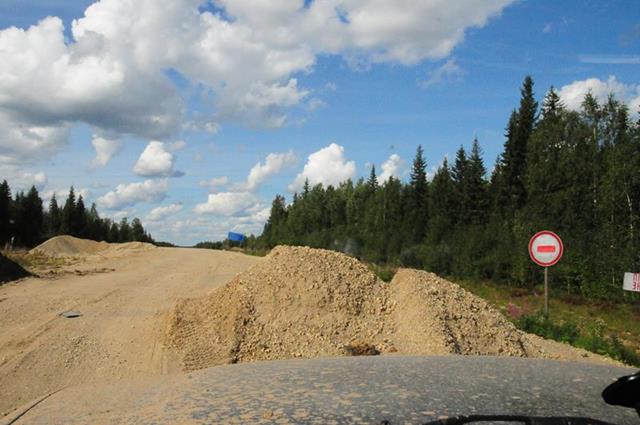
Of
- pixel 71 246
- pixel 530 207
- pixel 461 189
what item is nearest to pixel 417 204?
pixel 461 189

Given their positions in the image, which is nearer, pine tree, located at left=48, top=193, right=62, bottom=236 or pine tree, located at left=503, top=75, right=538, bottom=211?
pine tree, located at left=503, top=75, right=538, bottom=211

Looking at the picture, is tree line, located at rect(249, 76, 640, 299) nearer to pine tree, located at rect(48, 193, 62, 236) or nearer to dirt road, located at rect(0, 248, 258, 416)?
dirt road, located at rect(0, 248, 258, 416)

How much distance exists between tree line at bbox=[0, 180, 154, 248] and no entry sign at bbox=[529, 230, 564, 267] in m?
64.0

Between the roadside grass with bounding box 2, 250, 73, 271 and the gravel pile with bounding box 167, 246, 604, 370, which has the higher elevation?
the roadside grass with bounding box 2, 250, 73, 271

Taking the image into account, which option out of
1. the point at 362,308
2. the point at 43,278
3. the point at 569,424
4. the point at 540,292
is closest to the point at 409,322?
the point at 362,308

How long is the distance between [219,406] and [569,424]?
81.9 inches

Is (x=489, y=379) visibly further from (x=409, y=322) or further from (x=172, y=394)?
(x=409, y=322)

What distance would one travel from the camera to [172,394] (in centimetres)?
443

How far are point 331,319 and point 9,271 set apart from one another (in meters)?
13.6

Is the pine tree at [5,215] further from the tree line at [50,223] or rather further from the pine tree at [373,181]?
the pine tree at [373,181]

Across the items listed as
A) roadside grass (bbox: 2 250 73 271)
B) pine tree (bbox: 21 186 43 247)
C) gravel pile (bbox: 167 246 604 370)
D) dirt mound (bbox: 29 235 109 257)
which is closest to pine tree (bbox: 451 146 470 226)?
dirt mound (bbox: 29 235 109 257)

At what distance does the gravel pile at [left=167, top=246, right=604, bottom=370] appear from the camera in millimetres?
9641

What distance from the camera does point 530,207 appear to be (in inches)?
1807

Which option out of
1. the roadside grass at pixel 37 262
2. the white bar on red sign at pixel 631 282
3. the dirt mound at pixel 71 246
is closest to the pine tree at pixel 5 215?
the dirt mound at pixel 71 246
